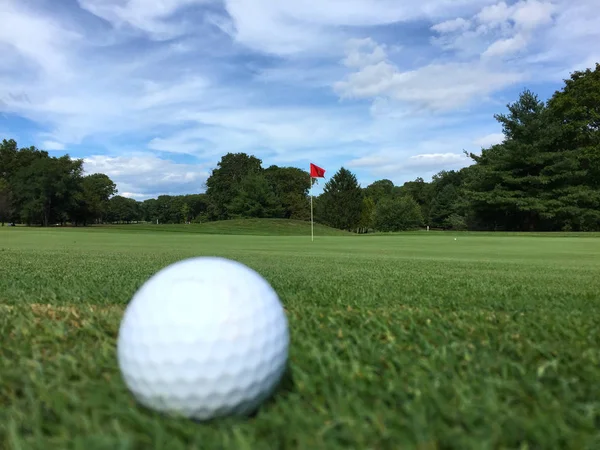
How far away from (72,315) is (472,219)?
47.7 meters

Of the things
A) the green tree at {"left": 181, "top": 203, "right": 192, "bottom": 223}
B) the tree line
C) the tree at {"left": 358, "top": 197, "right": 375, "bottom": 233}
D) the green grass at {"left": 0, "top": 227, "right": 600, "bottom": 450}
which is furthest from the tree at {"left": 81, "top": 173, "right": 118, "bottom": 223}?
the green grass at {"left": 0, "top": 227, "right": 600, "bottom": 450}

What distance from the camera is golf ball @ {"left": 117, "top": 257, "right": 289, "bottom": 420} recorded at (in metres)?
1.55

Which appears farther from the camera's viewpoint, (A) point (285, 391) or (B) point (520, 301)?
(B) point (520, 301)

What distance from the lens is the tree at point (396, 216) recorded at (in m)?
59.0

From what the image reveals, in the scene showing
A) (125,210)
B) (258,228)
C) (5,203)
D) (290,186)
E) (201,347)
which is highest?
(290,186)

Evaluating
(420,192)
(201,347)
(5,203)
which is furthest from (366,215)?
(201,347)

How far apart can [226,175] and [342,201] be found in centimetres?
2537

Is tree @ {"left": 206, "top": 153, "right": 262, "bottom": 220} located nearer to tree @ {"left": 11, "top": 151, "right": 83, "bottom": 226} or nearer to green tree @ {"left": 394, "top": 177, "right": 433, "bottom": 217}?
tree @ {"left": 11, "top": 151, "right": 83, "bottom": 226}

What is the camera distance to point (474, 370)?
1951mm

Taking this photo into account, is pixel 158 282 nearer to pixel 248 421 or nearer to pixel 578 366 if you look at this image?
pixel 248 421

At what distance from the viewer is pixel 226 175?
248ft

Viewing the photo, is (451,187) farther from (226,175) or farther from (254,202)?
(226,175)

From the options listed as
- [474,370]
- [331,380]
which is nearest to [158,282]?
[331,380]

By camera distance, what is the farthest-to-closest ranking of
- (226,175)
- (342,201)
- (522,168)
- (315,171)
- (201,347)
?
(226,175), (342,201), (522,168), (315,171), (201,347)
